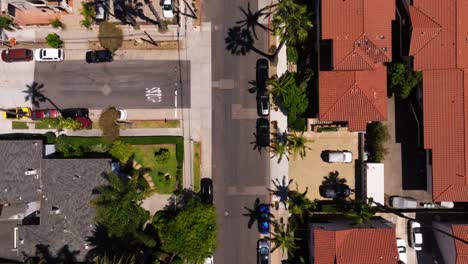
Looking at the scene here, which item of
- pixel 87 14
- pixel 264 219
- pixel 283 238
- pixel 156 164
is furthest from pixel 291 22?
pixel 87 14

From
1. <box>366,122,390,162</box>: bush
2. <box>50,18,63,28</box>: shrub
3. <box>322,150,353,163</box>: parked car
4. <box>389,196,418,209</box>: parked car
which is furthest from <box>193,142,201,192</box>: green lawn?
<box>389,196,418,209</box>: parked car

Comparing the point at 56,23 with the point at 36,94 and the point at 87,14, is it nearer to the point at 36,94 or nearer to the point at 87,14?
the point at 87,14

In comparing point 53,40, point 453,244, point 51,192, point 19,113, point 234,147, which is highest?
point 53,40

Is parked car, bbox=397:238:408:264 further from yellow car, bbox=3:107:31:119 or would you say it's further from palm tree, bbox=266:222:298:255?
yellow car, bbox=3:107:31:119

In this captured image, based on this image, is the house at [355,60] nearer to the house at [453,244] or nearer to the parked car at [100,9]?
the house at [453,244]

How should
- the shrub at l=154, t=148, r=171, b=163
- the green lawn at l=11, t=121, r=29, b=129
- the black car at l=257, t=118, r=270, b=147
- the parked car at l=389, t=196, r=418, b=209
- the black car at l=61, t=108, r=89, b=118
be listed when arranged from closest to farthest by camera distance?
the parked car at l=389, t=196, r=418, b=209, the shrub at l=154, t=148, r=171, b=163, the black car at l=257, t=118, r=270, b=147, the black car at l=61, t=108, r=89, b=118, the green lawn at l=11, t=121, r=29, b=129

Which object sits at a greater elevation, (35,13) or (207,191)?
(35,13)

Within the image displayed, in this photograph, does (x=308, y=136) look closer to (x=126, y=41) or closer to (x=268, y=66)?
(x=268, y=66)

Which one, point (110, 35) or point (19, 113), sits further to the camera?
point (110, 35)
